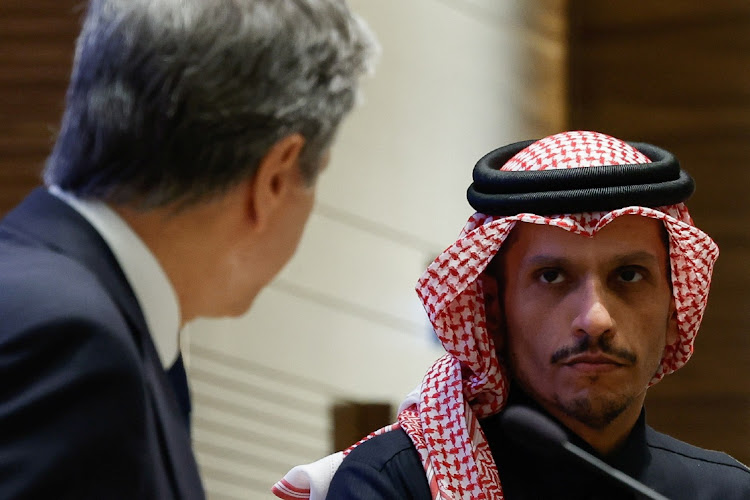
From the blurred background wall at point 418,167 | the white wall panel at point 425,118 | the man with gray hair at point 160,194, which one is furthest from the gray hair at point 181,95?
the white wall panel at point 425,118

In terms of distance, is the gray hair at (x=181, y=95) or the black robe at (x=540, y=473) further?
the black robe at (x=540, y=473)

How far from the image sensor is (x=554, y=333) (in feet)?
7.32

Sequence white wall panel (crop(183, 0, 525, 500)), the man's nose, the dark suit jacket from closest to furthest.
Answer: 1. the dark suit jacket
2. the man's nose
3. white wall panel (crop(183, 0, 525, 500))

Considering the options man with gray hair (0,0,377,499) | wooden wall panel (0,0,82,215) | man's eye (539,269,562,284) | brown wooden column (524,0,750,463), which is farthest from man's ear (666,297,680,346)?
wooden wall panel (0,0,82,215)

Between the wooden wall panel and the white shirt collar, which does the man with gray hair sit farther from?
the wooden wall panel

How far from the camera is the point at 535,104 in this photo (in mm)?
4973

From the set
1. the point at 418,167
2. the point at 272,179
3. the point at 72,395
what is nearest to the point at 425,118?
the point at 418,167

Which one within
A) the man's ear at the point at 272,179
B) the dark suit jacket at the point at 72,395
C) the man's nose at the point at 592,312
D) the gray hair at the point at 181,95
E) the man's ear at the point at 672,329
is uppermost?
the gray hair at the point at 181,95

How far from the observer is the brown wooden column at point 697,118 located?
14.5ft

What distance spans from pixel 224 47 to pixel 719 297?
3.28m

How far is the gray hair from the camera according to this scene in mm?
1504

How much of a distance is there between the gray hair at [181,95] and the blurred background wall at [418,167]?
270cm

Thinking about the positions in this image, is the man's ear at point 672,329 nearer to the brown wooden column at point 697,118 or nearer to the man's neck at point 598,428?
the man's neck at point 598,428

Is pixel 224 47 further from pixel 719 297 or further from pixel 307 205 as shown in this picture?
pixel 719 297
